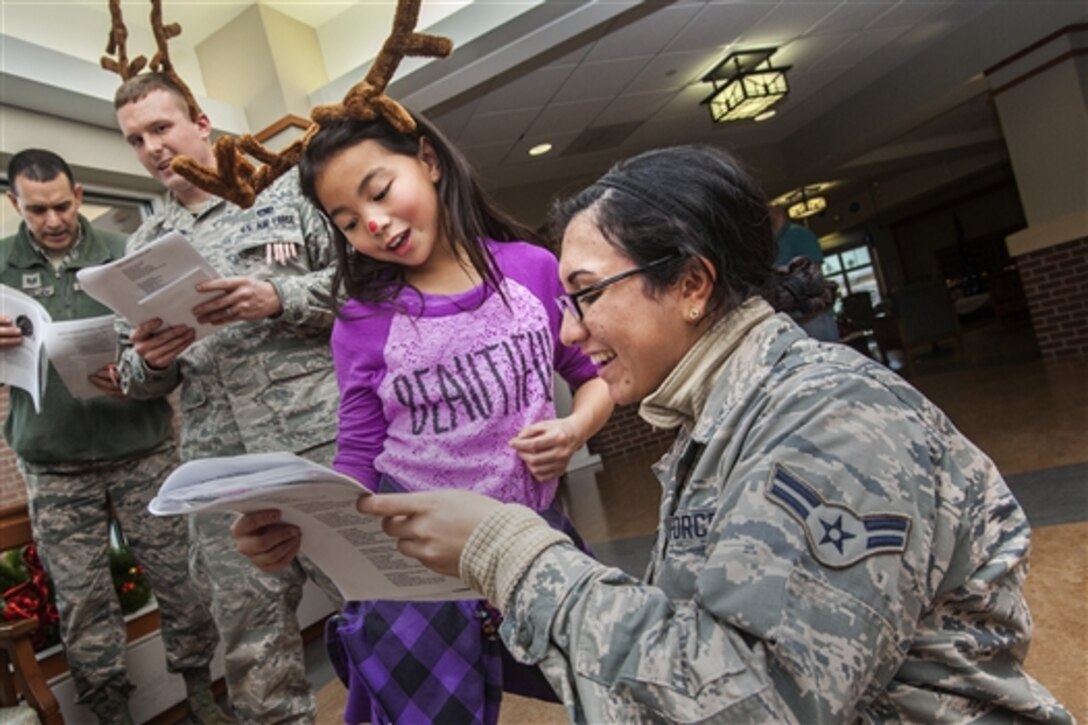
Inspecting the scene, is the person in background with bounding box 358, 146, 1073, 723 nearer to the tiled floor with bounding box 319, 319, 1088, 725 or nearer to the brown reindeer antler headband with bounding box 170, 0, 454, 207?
the brown reindeer antler headband with bounding box 170, 0, 454, 207

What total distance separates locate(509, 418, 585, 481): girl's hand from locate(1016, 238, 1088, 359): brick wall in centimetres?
678

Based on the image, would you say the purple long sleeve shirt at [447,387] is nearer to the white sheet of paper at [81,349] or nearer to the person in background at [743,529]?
the person in background at [743,529]

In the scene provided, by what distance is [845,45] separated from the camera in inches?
266

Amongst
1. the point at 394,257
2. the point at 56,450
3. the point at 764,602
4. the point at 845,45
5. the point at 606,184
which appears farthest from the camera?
the point at 845,45

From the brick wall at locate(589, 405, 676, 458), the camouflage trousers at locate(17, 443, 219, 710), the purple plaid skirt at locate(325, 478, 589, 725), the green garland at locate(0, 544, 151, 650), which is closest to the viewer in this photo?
the purple plaid skirt at locate(325, 478, 589, 725)

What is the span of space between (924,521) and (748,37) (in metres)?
6.07

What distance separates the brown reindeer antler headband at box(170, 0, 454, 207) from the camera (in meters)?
1.30

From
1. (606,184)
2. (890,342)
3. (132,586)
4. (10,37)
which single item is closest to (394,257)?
(606,184)

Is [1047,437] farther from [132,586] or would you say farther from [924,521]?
[132,586]

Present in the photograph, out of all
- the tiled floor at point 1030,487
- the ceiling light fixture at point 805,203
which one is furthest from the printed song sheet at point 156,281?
the ceiling light fixture at point 805,203

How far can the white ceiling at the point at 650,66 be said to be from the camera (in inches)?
168

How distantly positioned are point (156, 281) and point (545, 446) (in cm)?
91

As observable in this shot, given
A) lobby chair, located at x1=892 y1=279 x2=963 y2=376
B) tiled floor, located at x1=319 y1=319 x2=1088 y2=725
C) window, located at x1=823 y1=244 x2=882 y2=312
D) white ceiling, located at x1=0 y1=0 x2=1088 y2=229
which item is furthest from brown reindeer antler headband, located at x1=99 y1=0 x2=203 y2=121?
window, located at x1=823 y1=244 x2=882 y2=312

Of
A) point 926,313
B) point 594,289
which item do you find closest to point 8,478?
point 594,289
